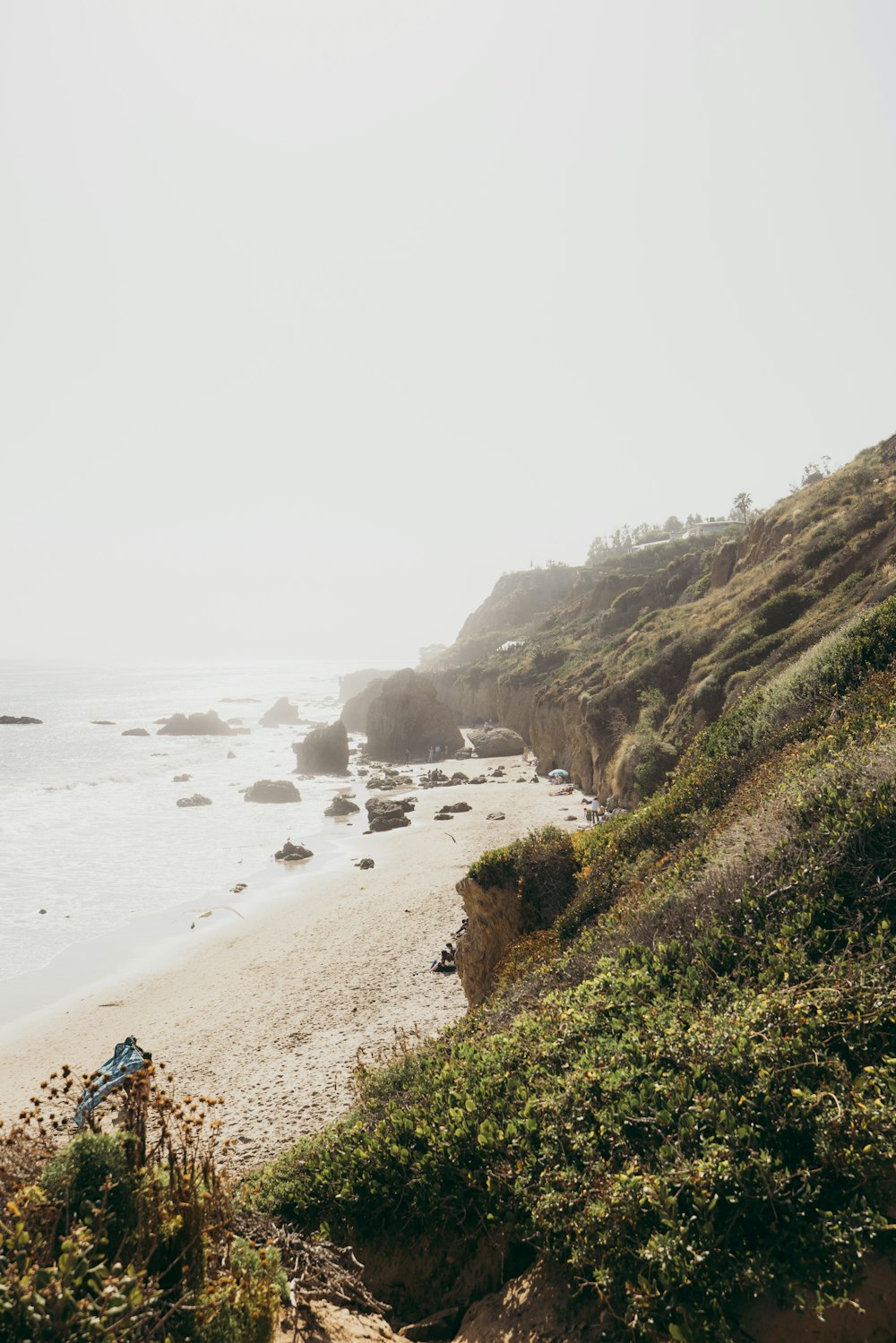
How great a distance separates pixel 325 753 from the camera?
65438mm

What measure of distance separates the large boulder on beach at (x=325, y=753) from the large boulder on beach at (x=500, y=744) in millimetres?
13643

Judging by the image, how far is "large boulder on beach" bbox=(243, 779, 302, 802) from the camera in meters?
50.9

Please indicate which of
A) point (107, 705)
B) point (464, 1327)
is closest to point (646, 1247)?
point (464, 1327)

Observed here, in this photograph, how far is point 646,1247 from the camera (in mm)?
3971

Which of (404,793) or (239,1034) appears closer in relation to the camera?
(239,1034)

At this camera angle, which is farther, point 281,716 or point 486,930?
point 281,716

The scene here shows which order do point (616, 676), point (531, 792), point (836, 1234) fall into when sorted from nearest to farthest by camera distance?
point (836, 1234)
point (616, 676)
point (531, 792)

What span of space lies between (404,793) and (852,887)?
4441 centimetres

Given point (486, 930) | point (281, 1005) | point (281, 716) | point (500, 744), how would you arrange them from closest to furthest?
point (486, 930), point (281, 1005), point (500, 744), point (281, 716)

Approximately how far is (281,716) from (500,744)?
65908mm

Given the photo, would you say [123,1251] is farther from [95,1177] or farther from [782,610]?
[782,610]

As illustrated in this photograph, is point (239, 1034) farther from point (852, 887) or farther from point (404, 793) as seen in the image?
point (404, 793)

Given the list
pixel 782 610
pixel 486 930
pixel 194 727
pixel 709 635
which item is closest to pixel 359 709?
pixel 194 727

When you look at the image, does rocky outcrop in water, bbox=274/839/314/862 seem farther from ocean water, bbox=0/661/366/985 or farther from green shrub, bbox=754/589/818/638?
green shrub, bbox=754/589/818/638
